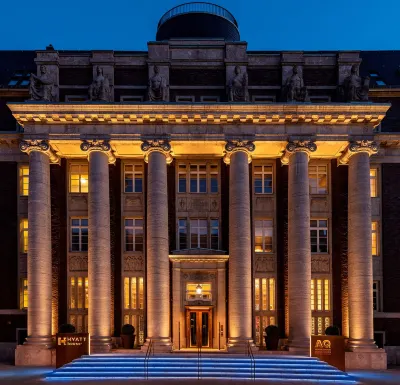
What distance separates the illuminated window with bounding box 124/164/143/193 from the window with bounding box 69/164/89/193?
2721mm

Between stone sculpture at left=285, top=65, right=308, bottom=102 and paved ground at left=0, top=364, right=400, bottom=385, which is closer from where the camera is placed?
paved ground at left=0, top=364, right=400, bottom=385

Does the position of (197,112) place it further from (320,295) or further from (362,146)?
(320,295)

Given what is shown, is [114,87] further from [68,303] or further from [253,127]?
[68,303]

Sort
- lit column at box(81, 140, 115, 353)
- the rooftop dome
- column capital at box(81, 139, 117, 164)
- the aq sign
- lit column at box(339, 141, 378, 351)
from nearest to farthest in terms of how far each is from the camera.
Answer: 1. the aq sign
2. lit column at box(81, 140, 115, 353)
3. lit column at box(339, 141, 378, 351)
4. column capital at box(81, 139, 117, 164)
5. the rooftop dome

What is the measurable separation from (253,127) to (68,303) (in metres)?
16.7

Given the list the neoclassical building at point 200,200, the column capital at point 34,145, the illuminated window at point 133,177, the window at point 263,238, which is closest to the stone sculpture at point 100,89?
the neoclassical building at point 200,200

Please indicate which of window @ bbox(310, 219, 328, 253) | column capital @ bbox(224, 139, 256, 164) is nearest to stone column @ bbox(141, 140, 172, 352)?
column capital @ bbox(224, 139, 256, 164)

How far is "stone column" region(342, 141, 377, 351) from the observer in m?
32.7

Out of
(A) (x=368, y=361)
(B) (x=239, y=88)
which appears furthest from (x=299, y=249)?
(B) (x=239, y=88)

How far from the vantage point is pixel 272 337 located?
33594 millimetres

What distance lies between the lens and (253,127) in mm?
33844

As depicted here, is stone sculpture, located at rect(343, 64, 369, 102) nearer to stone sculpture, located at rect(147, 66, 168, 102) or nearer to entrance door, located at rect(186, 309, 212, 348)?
stone sculpture, located at rect(147, 66, 168, 102)

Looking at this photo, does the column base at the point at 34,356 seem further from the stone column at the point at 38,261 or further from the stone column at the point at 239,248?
the stone column at the point at 239,248

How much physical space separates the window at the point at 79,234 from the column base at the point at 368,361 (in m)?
18.3
